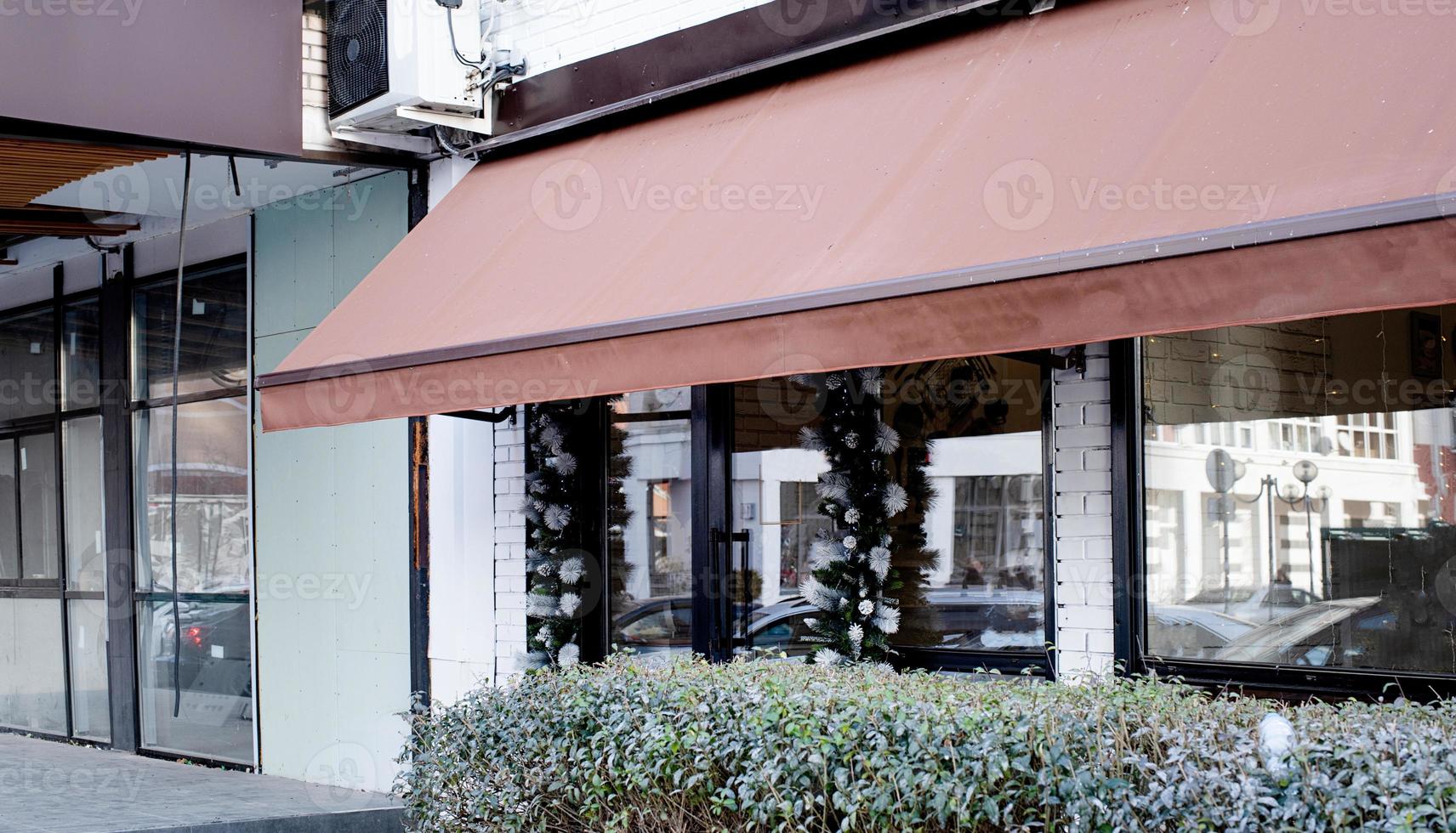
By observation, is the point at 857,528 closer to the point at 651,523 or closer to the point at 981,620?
the point at 981,620

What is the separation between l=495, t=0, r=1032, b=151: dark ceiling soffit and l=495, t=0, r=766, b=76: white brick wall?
106 mm

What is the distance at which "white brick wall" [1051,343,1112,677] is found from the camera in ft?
17.6

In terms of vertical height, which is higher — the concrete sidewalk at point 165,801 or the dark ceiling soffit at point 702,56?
the dark ceiling soffit at point 702,56

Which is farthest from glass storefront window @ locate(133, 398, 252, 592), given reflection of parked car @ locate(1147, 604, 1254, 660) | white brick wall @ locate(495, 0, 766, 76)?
reflection of parked car @ locate(1147, 604, 1254, 660)

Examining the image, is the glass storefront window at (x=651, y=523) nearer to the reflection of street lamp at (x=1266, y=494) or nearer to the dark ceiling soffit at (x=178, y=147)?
the dark ceiling soffit at (x=178, y=147)

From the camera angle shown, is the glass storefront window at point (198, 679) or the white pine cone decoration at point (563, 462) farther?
the glass storefront window at point (198, 679)

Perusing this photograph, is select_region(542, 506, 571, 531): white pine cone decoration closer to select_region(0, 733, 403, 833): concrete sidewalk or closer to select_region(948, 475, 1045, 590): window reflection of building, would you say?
select_region(0, 733, 403, 833): concrete sidewalk

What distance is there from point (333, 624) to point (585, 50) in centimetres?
368

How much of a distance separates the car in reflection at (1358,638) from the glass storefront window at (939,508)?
93cm

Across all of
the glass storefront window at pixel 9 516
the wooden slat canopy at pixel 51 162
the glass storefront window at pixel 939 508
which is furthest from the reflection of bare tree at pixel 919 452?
the glass storefront window at pixel 9 516

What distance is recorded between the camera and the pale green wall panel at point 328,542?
7.77 meters

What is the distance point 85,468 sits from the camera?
35.2 ft

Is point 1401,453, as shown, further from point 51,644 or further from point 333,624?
point 51,644

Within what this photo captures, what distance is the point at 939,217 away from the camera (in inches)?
185
